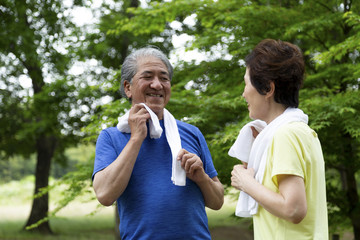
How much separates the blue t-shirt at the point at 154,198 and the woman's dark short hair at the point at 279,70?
0.61 metres

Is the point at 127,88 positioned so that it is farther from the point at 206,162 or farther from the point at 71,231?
the point at 71,231

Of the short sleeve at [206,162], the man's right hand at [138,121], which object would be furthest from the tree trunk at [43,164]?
the man's right hand at [138,121]

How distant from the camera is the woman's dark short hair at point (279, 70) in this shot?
70.1 inches

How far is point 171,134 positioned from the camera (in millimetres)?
2123

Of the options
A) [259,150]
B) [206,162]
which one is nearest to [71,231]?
[206,162]

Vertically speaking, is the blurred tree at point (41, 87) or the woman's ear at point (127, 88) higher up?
the blurred tree at point (41, 87)

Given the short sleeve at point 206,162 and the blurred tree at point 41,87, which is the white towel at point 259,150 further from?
the blurred tree at point 41,87

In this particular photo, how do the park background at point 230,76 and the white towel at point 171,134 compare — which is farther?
the park background at point 230,76

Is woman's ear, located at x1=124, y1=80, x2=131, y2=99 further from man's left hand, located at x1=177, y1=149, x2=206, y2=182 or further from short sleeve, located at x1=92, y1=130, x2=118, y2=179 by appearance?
man's left hand, located at x1=177, y1=149, x2=206, y2=182

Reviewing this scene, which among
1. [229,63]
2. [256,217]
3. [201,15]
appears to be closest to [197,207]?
[256,217]

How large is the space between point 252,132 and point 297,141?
0.34 m

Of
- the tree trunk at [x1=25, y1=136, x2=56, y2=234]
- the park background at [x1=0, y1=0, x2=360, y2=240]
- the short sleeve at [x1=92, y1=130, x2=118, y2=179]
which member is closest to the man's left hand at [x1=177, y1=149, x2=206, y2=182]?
the short sleeve at [x1=92, y1=130, x2=118, y2=179]

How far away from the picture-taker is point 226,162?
226 inches

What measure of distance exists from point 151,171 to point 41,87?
11.8 meters
